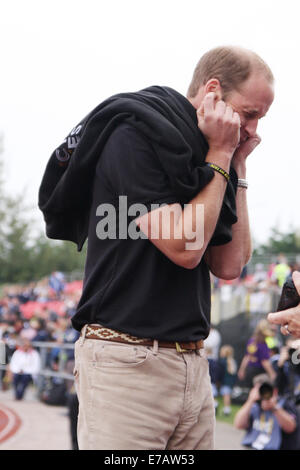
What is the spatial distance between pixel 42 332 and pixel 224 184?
1516 cm

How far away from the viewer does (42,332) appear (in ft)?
54.5

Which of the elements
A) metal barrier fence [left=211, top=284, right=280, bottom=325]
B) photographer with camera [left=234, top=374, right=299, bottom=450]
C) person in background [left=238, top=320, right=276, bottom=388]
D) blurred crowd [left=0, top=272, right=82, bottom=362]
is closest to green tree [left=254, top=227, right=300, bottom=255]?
blurred crowd [left=0, top=272, right=82, bottom=362]

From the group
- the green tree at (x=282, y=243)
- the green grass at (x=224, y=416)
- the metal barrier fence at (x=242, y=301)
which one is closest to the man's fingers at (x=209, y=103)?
the green grass at (x=224, y=416)

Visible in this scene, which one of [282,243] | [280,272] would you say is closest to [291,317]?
[280,272]

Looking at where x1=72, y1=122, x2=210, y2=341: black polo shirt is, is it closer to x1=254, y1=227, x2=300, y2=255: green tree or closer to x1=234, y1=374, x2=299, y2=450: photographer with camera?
x1=234, y1=374, x2=299, y2=450: photographer with camera

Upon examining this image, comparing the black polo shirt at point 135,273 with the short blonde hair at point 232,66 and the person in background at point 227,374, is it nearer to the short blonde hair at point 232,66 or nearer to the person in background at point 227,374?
the short blonde hair at point 232,66

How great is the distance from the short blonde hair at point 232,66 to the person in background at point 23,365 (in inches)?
538

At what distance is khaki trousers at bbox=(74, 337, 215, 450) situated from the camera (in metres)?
1.88

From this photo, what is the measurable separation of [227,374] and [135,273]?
11467 millimetres

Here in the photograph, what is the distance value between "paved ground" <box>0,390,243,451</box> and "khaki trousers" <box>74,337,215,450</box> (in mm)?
6778

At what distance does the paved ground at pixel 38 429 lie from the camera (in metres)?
9.16

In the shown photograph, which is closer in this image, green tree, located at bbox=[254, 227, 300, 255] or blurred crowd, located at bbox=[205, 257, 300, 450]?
blurred crowd, located at bbox=[205, 257, 300, 450]

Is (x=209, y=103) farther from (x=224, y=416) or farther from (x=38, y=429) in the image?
(x=224, y=416)

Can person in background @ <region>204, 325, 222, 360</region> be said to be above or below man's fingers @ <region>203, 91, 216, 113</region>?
below
